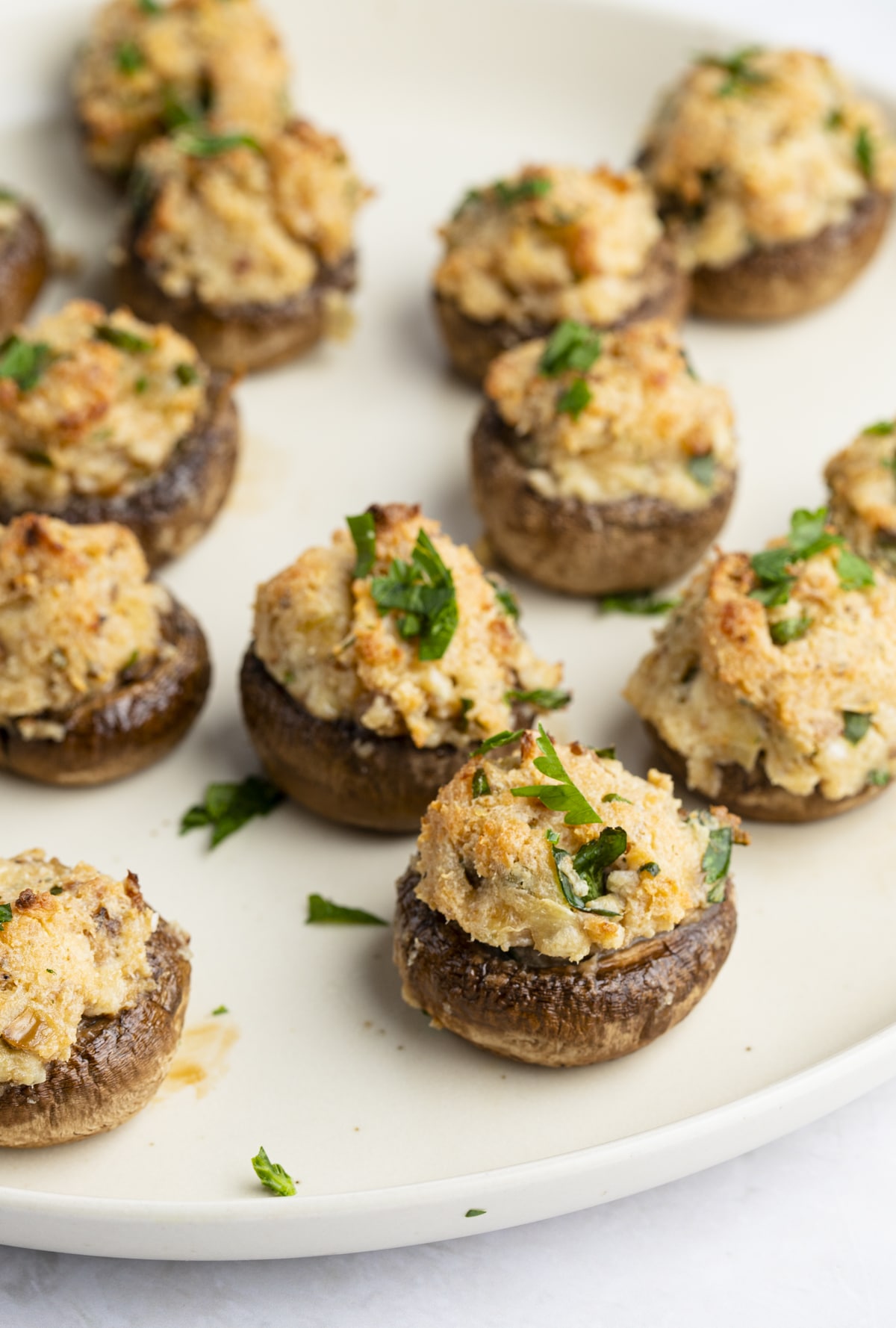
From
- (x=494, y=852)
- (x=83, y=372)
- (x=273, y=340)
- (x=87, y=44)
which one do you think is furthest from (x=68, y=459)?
(x=87, y=44)

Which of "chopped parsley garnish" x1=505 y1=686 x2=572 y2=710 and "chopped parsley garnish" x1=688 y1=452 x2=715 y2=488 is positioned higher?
"chopped parsley garnish" x1=688 y1=452 x2=715 y2=488

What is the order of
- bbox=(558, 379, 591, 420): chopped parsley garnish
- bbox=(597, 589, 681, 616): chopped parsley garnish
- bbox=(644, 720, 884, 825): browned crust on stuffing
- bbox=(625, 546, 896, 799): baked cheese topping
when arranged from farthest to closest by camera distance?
bbox=(597, 589, 681, 616): chopped parsley garnish, bbox=(558, 379, 591, 420): chopped parsley garnish, bbox=(644, 720, 884, 825): browned crust on stuffing, bbox=(625, 546, 896, 799): baked cheese topping

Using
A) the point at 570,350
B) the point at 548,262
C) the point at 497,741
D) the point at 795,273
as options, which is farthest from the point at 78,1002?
the point at 795,273

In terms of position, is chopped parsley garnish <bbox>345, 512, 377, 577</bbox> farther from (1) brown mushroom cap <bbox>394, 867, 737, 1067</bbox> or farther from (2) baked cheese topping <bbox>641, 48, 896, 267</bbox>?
(2) baked cheese topping <bbox>641, 48, 896, 267</bbox>

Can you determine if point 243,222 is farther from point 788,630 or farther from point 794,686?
point 794,686

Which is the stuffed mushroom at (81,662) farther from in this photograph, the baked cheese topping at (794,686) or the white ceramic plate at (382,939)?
the baked cheese topping at (794,686)

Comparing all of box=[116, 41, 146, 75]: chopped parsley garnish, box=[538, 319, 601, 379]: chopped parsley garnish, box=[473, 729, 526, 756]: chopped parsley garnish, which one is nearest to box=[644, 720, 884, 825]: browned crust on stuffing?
box=[473, 729, 526, 756]: chopped parsley garnish

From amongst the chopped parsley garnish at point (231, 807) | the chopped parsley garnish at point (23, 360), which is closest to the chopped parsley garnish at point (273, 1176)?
the chopped parsley garnish at point (231, 807)
